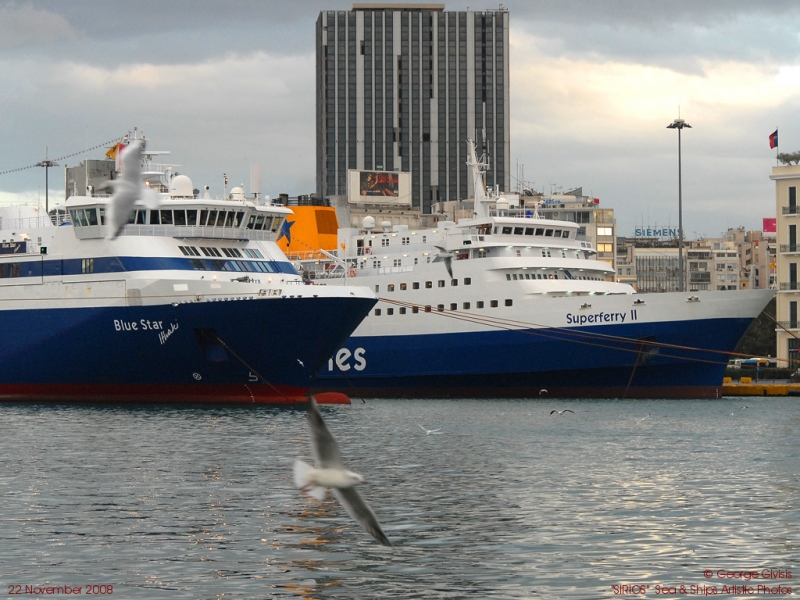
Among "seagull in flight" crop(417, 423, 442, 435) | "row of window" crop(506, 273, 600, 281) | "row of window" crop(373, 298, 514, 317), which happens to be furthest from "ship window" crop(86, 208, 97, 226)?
"row of window" crop(506, 273, 600, 281)

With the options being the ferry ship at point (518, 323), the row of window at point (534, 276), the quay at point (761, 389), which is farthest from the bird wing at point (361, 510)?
the quay at point (761, 389)

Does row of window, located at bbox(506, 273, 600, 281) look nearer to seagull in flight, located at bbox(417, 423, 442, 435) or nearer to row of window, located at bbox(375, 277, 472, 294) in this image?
row of window, located at bbox(375, 277, 472, 294)

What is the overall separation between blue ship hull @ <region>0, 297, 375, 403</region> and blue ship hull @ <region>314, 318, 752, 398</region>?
1166cm

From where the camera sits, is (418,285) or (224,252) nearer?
(224,252)

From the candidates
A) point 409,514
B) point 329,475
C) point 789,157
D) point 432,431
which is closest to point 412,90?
point 789,157

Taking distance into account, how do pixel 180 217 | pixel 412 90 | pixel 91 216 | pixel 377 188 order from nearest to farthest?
pixel 91 216
pixel 180 217
pixel 377 188
pixel 412 90

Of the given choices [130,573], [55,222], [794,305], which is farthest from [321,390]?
[130,573]

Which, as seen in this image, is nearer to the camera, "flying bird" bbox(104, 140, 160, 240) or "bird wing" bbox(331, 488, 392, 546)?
"bird wing" bbox(331, 488, 392, 546)

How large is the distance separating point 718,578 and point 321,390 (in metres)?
44.4

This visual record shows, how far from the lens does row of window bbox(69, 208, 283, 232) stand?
46188mm

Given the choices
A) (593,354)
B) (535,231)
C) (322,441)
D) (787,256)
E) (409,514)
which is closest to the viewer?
(322,441)

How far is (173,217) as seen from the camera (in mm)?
46781

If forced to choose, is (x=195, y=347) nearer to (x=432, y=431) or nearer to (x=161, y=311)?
(x=161, y=311)

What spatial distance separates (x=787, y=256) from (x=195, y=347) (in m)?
37.5
